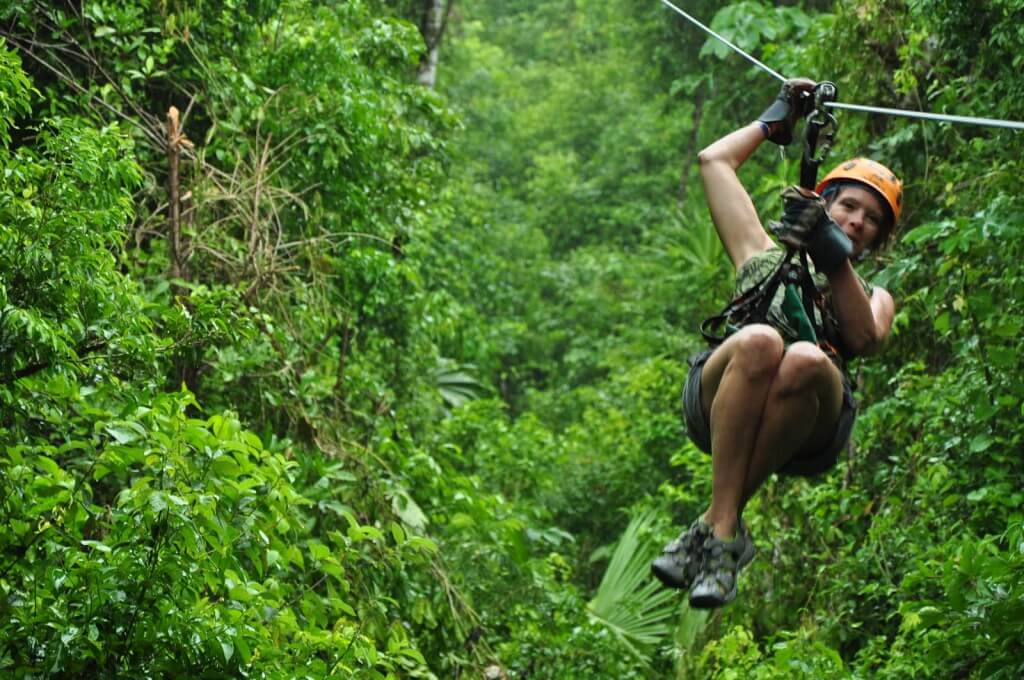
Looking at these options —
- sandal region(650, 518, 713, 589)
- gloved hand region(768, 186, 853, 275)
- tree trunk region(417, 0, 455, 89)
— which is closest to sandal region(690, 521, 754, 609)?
sandal region(650, 518, 713, 589)

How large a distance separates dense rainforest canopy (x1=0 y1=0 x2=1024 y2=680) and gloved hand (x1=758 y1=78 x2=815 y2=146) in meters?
1.63

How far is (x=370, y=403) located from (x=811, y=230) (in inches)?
212

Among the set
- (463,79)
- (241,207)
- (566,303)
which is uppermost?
(241,207)

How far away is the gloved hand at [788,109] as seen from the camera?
376 cm

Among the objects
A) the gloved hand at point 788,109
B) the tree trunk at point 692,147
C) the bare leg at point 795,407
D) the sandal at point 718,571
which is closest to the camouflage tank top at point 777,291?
the bare leg at point 795,407

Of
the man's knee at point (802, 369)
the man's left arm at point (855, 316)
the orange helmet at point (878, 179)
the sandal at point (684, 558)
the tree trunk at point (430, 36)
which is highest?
the orange helmet at point (878, 179)

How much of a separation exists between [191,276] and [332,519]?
1.44m

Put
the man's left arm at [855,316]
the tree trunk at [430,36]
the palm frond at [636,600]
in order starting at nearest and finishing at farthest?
the man's left arm at [855,316]
the palm frond at [636,600]
the tree trunk at [430,36]

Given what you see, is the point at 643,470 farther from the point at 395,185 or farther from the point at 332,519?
the point at 332,519

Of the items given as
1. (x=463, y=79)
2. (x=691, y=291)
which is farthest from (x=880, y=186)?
(x=463, y=79)

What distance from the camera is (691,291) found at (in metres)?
12.5

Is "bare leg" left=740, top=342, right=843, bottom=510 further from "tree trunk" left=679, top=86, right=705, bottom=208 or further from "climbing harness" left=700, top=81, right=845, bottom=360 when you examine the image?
"tree trunk" left=679, top=86, right=705, bottom=208

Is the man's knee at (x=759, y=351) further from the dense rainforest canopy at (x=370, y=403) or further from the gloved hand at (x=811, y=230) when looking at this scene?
the dense rainforest canopy at (x=370, y=403)

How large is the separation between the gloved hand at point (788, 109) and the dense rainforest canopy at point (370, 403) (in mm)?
1632
